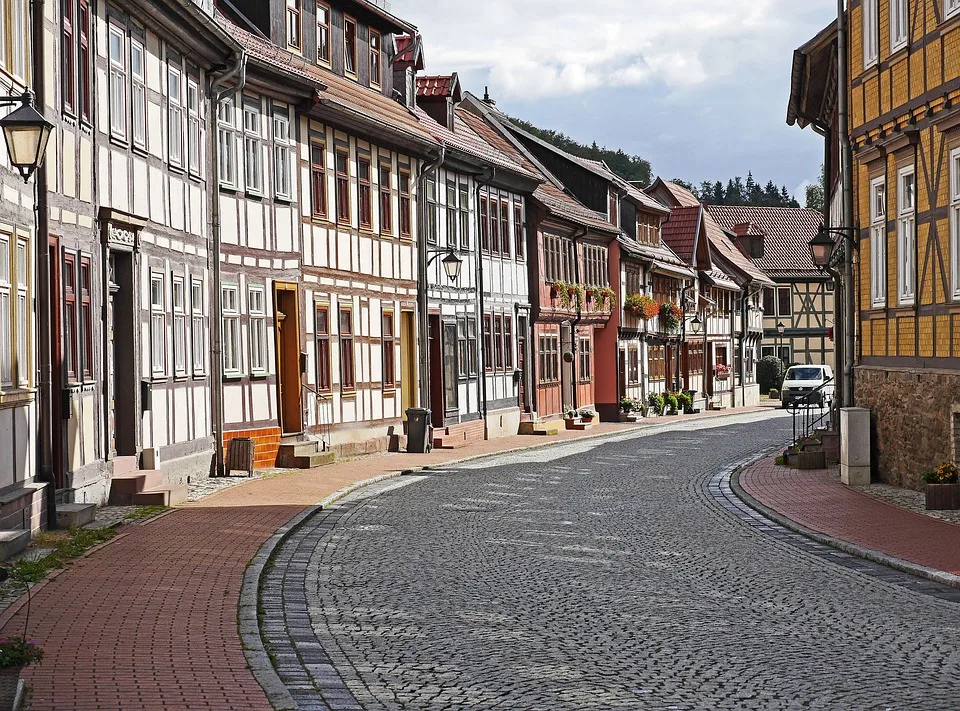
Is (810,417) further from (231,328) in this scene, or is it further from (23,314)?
Result: (23,314)

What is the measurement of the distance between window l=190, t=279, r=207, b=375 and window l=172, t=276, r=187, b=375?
0.38m

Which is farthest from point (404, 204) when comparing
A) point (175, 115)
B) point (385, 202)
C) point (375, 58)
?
point (175, 115)

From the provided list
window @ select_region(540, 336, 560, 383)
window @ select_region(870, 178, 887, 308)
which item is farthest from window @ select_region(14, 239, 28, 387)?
window @ select_region(540, 336, 560, 383)

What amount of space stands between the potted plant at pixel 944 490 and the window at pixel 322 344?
492 inches

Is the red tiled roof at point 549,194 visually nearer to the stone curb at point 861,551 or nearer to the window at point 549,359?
the window at point 549,359

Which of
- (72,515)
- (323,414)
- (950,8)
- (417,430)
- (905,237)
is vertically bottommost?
(72,515)

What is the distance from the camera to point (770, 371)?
80438mm

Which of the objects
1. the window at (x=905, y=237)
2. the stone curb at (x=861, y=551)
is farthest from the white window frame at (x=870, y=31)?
the stone curb at (x=861, y=551)

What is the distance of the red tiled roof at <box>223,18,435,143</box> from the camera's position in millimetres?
25109

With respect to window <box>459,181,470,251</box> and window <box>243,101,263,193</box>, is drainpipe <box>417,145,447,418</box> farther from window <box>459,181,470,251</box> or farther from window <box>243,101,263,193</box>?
window <box>243,101,263,193</box>

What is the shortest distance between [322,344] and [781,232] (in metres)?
61.6

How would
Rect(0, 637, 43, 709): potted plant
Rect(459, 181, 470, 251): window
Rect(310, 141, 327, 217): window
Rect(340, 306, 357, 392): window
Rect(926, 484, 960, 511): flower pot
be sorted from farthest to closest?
Rect(459, 181, 470, 251): window
Rect(340, 306, 357, 392): window
Rect(310, 141, 327, 217): window
Rect(926, 484, 960, 511): flower pot
Rect(0, 637, 43, 709): potted plant

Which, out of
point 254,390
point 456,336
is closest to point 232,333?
point 254,390

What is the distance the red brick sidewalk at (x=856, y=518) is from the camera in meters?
14.1
